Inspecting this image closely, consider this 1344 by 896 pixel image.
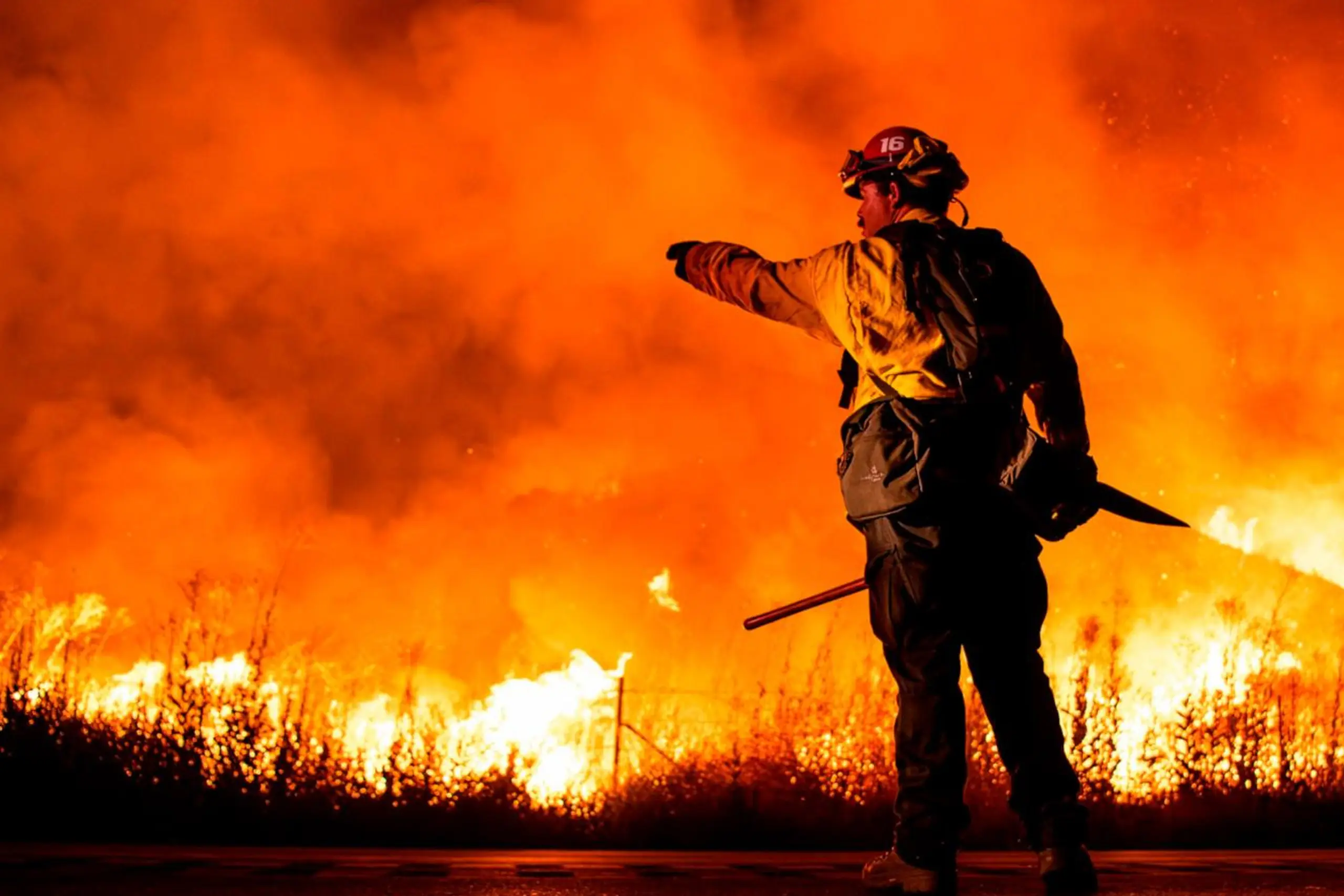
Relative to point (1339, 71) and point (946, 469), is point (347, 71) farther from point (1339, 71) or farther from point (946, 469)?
point (946, 469)

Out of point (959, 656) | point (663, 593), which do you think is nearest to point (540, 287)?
point (663, 593)

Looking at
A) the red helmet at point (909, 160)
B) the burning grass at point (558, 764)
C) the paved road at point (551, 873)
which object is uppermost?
the red helmet at point (909, 160)

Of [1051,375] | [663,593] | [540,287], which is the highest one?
[540,287]

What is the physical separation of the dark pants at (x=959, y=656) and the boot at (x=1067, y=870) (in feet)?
0.08

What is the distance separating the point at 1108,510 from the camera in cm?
388

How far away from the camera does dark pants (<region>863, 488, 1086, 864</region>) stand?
3297 millimetres

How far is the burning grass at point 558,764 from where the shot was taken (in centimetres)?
583

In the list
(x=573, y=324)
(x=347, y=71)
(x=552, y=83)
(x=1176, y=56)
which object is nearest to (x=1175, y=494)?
(x=1176, y=56)

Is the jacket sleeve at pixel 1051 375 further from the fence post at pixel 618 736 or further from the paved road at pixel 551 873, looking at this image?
the fence post at pixel 618 736

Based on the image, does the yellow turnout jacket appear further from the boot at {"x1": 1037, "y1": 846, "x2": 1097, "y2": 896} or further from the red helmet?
the boot at {"x1": 1037, "y1": 846, "x2": 1097, "y2": 896}

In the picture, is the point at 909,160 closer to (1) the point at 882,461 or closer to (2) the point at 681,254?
(2) the point at 681,254

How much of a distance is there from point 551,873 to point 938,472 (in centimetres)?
183

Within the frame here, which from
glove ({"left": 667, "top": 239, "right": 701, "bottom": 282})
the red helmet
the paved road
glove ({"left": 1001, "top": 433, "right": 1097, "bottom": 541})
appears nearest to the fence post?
the paved road

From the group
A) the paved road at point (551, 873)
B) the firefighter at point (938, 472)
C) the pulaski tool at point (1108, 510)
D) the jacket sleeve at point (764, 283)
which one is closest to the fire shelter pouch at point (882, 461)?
the firefighter at point (938, 472)
